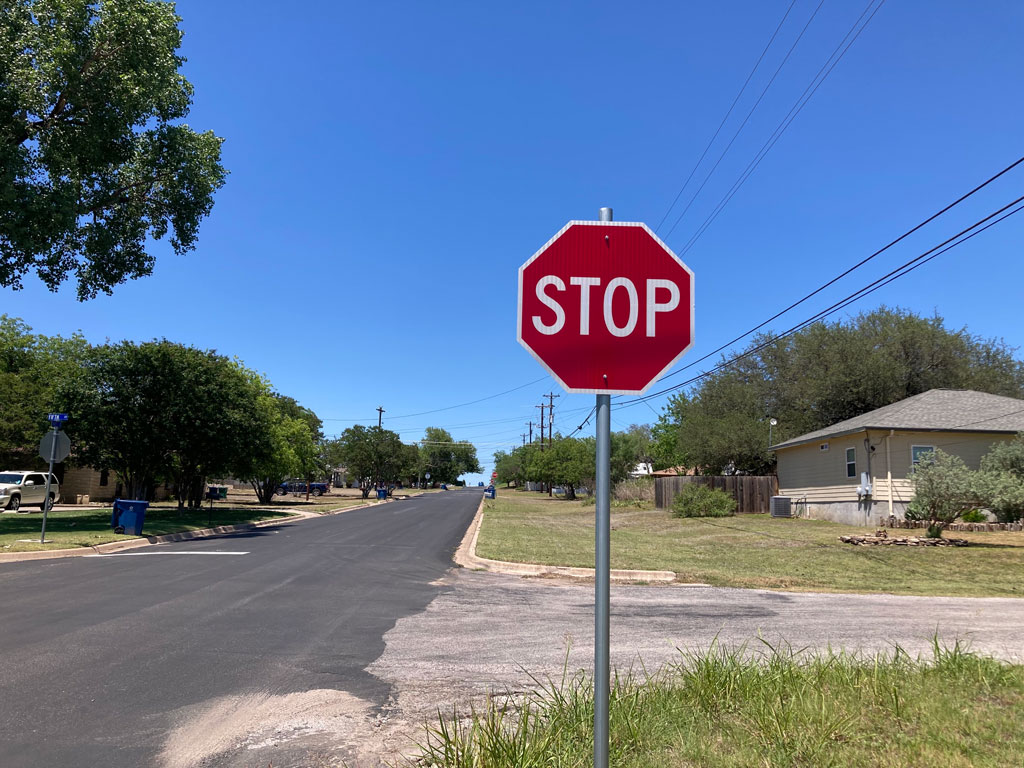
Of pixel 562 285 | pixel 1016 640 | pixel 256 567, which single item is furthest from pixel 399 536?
pixel 562 285

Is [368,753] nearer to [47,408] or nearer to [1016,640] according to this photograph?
[1016,640]

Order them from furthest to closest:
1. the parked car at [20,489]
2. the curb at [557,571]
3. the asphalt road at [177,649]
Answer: the parked car at [20,489]
the curb at [557,571]
the asphalt road at [177,649]

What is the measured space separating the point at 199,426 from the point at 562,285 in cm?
2674

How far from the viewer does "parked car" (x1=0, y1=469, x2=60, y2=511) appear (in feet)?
95.7

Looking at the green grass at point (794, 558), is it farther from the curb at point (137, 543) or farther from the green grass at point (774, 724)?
the curb at point (137, 543)

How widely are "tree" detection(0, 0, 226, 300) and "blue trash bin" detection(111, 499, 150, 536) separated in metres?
6.89

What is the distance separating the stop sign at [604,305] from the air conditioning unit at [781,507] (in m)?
32.1

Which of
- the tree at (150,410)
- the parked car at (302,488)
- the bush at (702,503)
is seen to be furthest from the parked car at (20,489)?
the parked car at (302,488)

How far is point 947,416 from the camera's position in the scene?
85.2 feet

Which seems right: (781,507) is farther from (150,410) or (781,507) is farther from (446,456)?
(446,456)

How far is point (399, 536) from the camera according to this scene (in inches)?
882

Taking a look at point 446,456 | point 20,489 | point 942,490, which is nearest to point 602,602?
point 942,490

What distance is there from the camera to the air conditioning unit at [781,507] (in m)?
32.0

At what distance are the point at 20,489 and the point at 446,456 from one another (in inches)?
5530
